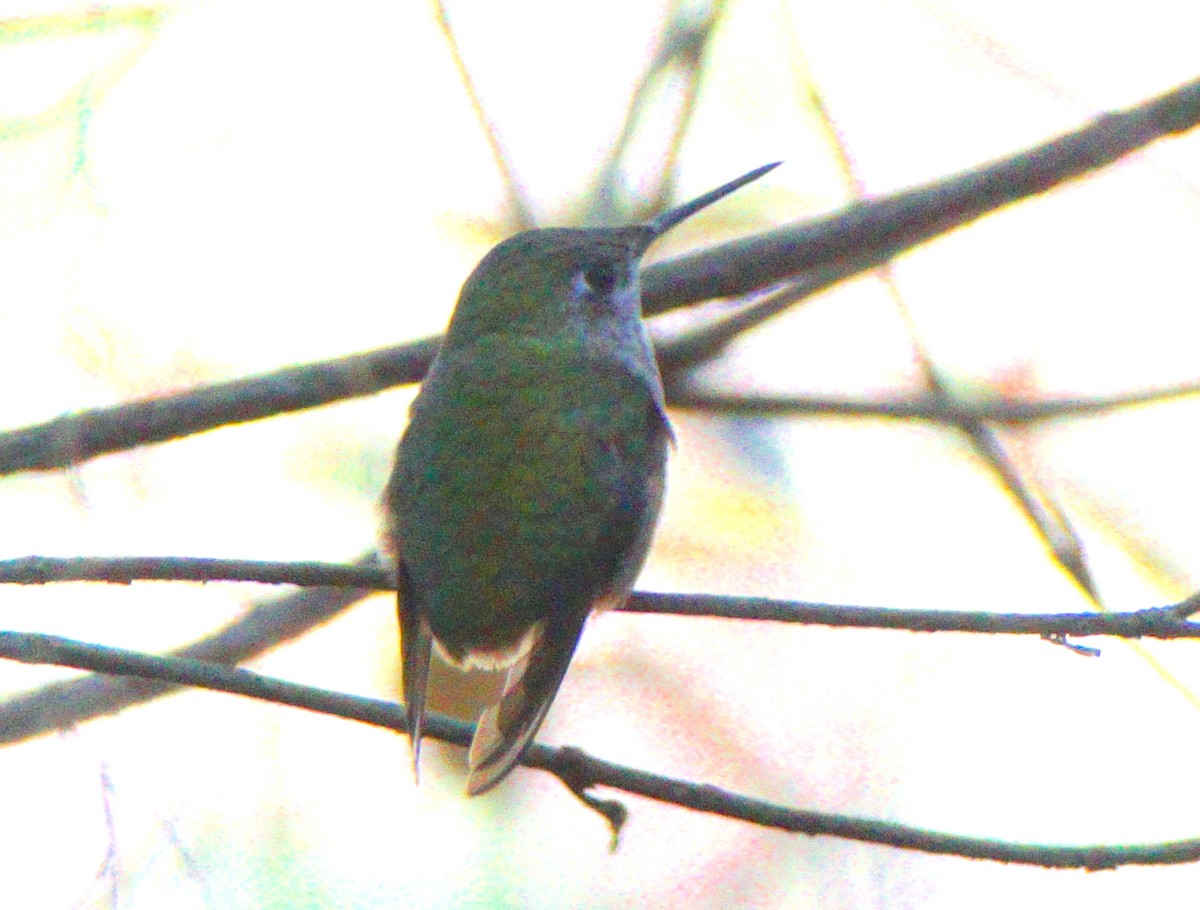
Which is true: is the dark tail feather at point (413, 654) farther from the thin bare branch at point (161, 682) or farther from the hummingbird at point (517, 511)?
the thin bare branch at point (161, 682)

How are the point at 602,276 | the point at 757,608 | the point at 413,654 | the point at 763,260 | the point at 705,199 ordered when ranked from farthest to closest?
the point at 705,199 < the point at 602,276 < the point at 763,260 < the point at 413,654 < the point at 757,608

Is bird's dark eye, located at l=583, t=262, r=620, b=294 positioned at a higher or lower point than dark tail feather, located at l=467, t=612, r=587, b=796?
higher

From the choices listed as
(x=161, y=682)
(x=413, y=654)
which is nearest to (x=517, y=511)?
(x=413, y=654)

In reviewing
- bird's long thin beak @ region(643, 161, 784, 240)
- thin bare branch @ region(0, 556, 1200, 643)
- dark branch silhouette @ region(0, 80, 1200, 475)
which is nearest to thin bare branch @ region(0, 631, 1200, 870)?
thin bare branch @ region(0, 556, 1200, 643)

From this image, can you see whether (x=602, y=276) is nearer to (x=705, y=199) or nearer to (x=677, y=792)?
(x=705, y=199)

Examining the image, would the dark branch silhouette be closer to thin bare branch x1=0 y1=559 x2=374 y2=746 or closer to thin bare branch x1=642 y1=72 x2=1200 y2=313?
thin bare branch x1=642 y1=72 x2=1200 y2=313
